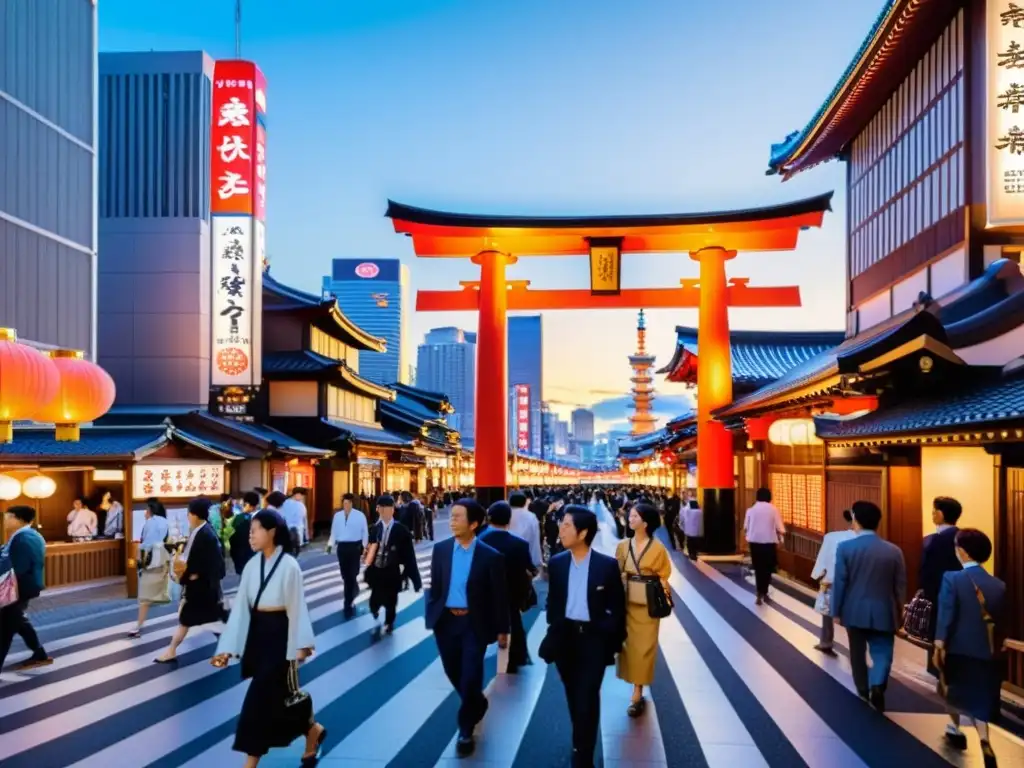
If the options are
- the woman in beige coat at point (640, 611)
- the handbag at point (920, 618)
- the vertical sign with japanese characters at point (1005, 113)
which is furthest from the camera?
the vertical sign with japanese characters at point (1005, 113)

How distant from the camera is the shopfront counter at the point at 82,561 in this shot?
14.4 meters

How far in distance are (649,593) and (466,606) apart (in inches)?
58.7

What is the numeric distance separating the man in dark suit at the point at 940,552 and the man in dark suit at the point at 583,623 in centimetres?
328

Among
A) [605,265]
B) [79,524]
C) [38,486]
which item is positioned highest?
[605,265]

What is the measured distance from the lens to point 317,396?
29.8 m

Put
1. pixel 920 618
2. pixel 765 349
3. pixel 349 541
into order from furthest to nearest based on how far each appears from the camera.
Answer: pixel 765 349, pixel 349 541, pixel 920 618

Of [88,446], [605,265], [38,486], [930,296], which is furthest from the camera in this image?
[605,265]

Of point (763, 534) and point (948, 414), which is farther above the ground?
point (948, 414)

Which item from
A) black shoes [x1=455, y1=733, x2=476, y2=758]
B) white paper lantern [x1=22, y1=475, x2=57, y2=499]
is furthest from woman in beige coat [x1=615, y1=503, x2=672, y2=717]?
white paper lantern [x1=22, y1=475, x2=57, y2=499]

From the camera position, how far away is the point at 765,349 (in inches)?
1048

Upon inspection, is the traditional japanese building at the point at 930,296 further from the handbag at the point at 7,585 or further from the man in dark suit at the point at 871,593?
the handbag at the point at 7,585

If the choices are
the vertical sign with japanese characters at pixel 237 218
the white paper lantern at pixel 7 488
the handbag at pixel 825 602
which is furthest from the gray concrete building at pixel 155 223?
the handbag at pixel 825 602

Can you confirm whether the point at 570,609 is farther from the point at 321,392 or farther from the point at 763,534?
the point at 321,392

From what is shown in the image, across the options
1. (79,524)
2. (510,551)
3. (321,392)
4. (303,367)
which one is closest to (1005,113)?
(510,551)
